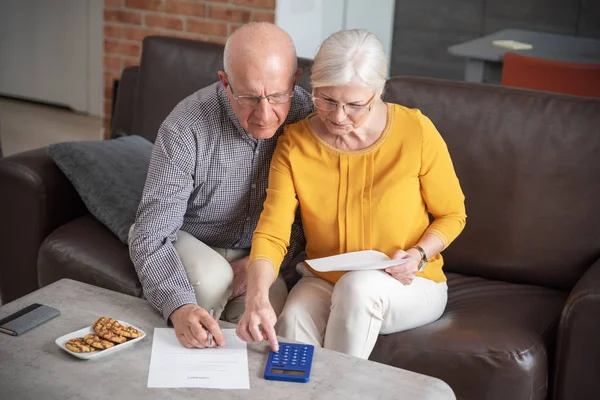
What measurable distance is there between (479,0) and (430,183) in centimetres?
388

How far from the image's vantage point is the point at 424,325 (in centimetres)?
211

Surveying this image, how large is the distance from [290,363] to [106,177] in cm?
111

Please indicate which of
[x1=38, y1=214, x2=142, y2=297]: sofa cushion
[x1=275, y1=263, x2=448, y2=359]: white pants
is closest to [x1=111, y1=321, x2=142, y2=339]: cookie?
[x1=275, y1=263, x2=448, y2=359]: white pants

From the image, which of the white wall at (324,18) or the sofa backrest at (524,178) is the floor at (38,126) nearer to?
the white wall at (324,18)

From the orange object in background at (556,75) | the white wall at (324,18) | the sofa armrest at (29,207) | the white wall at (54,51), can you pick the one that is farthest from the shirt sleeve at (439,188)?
the white wall at (54,51)

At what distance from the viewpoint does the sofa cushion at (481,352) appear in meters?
2.00

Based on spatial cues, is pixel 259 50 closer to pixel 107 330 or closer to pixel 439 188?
pixel 439 188

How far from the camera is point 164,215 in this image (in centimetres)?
210

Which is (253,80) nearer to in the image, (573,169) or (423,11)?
(573,169)

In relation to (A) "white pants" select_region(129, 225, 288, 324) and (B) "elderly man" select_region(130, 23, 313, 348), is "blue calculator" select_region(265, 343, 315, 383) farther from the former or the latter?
(A) "white pants" select_region(129, 225, 288, 324)

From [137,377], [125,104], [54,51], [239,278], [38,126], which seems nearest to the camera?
[137,377]

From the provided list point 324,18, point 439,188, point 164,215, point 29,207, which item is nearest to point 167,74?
point 29,207

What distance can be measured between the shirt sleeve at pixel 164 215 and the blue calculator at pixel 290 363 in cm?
31

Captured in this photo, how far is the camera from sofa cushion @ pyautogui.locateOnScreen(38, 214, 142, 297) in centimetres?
233
